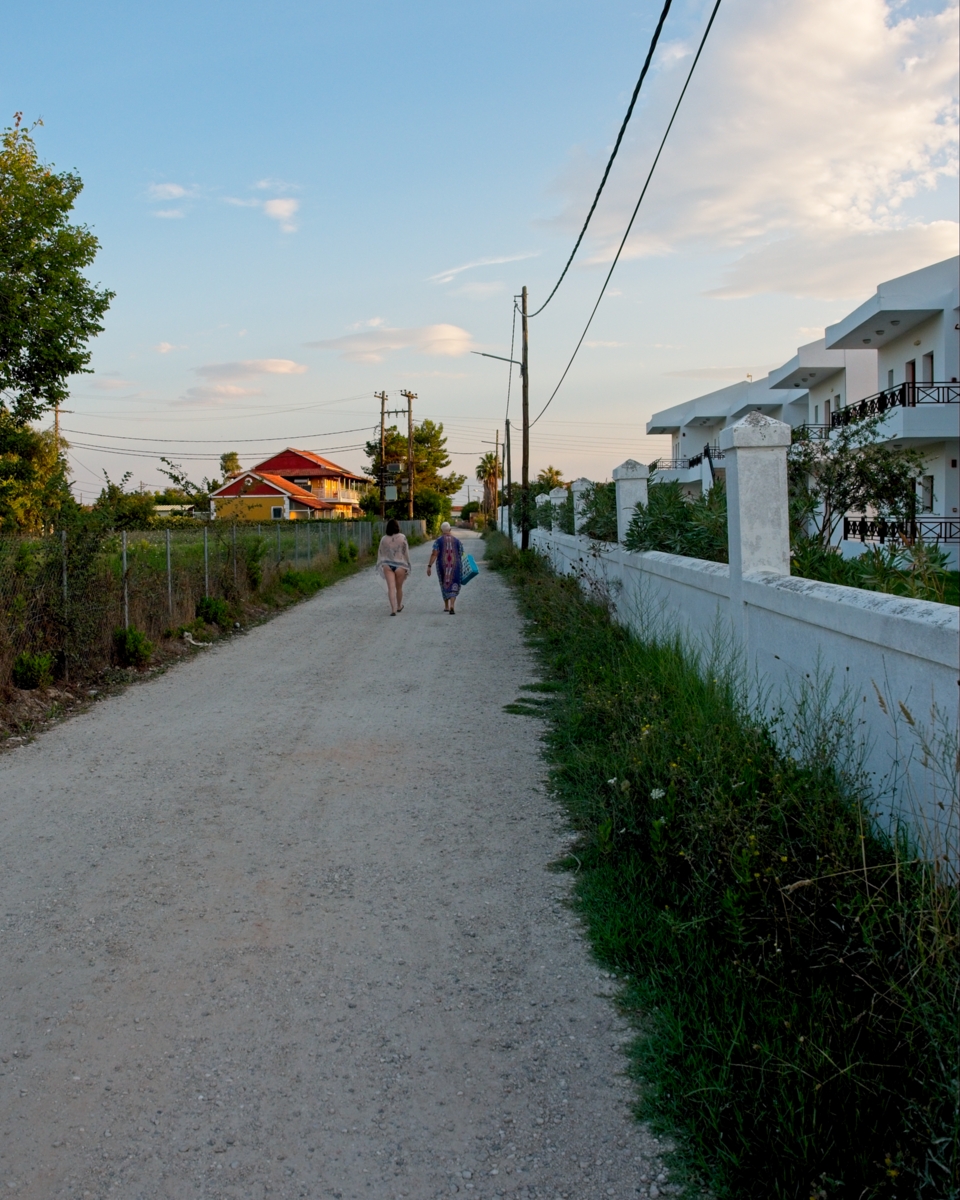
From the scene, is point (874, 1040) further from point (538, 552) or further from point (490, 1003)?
point (538, 552)

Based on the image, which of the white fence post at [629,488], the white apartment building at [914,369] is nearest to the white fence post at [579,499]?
the white apartment building at [914,369]

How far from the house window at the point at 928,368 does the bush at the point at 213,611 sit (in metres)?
20.4

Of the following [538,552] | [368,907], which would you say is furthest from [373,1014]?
[538,552]

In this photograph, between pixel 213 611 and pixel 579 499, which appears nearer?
pixel 213 611

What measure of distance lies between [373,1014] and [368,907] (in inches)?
40.6

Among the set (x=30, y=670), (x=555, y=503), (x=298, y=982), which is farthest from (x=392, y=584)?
(x=298, y=982)

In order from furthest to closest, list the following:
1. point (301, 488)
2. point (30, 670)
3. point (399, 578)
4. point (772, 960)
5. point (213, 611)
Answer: point (301, 488) < point (399, 578) < point (213, 611) < point (30, 670) < point (772, 960)

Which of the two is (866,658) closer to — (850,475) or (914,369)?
(850,475)

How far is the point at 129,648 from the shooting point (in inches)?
470

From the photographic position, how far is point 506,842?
18.8ft

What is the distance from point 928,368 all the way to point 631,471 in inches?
721

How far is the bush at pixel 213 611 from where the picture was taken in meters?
15.7

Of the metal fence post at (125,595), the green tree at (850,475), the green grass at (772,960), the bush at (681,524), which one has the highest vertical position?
the green tree at (850,475)

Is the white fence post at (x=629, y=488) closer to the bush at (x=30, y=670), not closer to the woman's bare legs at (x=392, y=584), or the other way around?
the woman's bare legs at (x=392, y=584)
